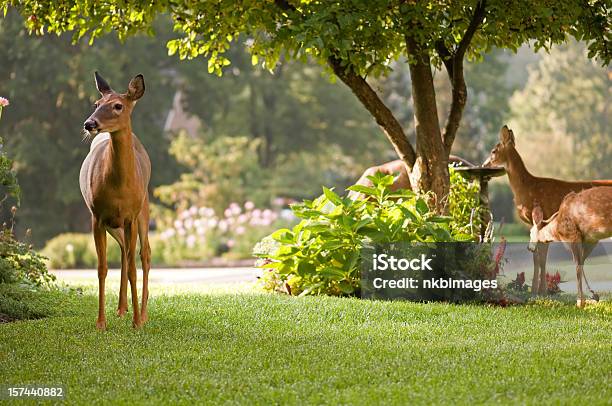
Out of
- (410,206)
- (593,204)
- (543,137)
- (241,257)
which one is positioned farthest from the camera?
(543,137)

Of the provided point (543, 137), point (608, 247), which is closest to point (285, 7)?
A: point (608, 247)

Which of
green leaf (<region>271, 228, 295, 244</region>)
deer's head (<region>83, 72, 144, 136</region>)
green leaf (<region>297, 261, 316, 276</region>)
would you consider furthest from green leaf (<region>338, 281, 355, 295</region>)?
deer's head (<region>83, 72, 144, 136</region>)

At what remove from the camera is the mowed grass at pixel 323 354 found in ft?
16.4

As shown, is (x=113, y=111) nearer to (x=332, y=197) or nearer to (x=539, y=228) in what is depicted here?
(x=332, y=197)

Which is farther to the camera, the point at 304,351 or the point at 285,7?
the point at 285,7

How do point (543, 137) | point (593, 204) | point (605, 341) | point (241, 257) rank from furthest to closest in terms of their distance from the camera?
point (543, 137) < point (241, 257) < point (593, 204) < point (605, 341)

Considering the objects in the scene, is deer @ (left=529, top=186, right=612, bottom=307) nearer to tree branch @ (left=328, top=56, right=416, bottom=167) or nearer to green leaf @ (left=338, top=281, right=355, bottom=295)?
green leaf @ (left=338, top=281, right=355, bottom=295)

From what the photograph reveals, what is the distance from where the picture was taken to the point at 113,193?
697 centimetres

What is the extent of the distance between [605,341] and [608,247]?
2.31 metres

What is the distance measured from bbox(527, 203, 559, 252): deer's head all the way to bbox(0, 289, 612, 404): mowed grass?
0.66 m

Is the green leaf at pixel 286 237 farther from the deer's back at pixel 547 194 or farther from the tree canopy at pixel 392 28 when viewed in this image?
the deer's back at pixel 547 194

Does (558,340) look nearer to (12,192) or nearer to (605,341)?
(605,341)

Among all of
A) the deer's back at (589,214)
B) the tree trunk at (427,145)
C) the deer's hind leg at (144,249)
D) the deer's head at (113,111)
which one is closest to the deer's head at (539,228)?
the deer's back at (589,214)

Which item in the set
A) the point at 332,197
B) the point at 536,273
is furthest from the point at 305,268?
the point at 536,273
